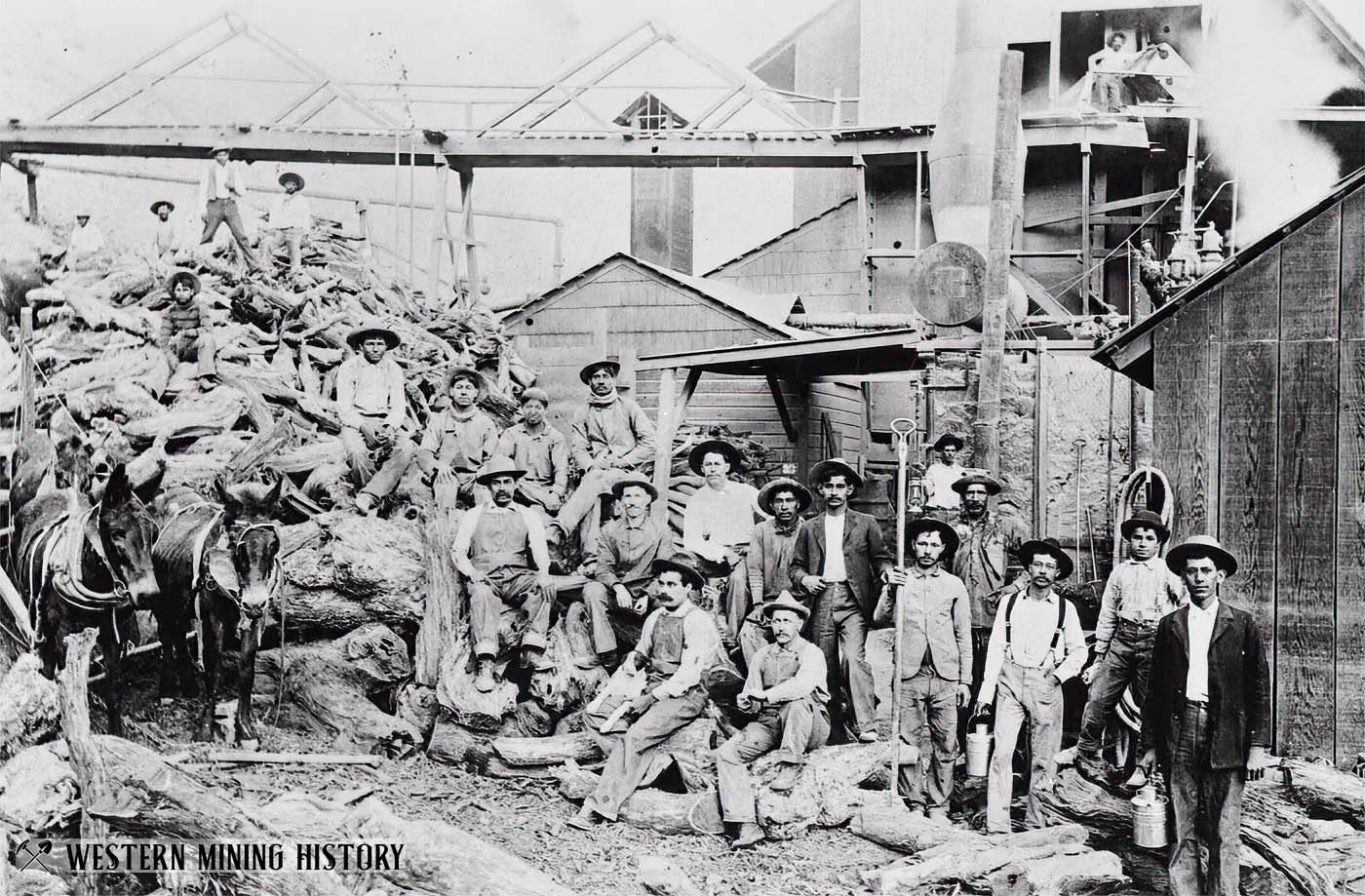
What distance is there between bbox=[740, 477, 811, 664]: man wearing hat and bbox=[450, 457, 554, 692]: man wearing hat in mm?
1229

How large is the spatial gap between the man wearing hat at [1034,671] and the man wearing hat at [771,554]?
125cm

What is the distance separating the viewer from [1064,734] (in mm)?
6598

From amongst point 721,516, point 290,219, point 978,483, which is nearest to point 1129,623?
point 978,483

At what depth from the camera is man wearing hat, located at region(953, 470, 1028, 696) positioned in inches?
267

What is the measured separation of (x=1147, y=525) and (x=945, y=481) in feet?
5.54

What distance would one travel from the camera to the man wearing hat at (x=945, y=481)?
761cm

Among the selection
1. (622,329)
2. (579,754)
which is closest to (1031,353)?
(579,754)

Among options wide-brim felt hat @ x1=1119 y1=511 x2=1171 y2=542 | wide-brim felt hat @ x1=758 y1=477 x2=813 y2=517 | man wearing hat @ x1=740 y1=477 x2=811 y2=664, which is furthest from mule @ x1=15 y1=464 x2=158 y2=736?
wide-brim felt hat @ x1=1119 y1=511 x2=1171 y2=542

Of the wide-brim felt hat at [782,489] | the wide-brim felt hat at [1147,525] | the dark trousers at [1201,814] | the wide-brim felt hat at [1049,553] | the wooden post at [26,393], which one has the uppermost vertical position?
the wooden post at [26,393]

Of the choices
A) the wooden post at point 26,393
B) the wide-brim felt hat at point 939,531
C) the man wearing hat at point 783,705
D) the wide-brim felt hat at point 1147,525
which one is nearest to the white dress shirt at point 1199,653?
the wide-brim felt hat at point 1147,525

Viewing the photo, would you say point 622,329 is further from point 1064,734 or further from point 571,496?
point 1064,734

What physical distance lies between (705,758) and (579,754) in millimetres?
746

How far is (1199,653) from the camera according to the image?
5625 millimetres

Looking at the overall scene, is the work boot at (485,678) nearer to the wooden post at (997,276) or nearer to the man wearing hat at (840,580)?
the man wearing hat at (840,580)
